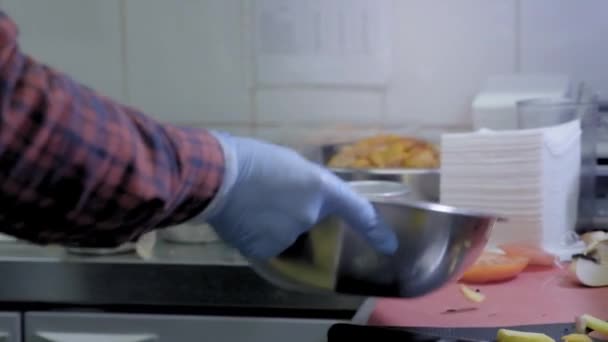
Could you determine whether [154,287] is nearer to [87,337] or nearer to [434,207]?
[87,337]

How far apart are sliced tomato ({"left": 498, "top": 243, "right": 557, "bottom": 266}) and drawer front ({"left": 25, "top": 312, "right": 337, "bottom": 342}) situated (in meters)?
0.27

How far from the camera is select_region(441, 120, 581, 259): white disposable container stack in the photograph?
999mm

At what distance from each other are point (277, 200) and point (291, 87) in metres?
0.75

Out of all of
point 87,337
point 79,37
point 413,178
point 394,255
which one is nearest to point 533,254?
point 413,178

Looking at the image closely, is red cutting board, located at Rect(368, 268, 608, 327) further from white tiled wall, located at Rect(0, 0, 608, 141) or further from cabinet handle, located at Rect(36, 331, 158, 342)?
white tiled wall, located at Rect(0, 0, 608, 141)

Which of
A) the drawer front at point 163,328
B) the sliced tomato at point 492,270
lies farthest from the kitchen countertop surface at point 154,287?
the sliced tomato at point 492,270

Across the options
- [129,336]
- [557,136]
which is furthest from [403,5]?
[129,336]

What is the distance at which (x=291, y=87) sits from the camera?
1.38 m

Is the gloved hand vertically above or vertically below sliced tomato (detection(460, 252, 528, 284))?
above

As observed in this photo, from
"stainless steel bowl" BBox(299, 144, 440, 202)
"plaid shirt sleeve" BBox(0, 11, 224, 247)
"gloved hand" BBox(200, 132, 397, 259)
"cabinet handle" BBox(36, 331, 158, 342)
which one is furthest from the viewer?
"stainless steel bowl" BBox(299, 144, 440, 202)

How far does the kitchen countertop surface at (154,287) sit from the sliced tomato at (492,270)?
0.14 meters

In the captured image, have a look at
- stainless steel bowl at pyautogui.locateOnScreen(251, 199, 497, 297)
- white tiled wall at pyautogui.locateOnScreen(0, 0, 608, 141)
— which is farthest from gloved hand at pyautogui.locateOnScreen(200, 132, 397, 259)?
white tiled wall at pyautogui.locateOnScreen(0, 0, 608, 141)

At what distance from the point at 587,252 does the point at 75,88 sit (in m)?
0.62

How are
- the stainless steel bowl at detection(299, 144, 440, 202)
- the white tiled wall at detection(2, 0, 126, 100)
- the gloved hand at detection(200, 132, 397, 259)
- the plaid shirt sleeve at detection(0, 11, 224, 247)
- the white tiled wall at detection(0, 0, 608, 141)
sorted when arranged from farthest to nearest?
the white tiled wall at detection(2, 0, 126, 100)
the white tiled wall at detection(0, 0, 608, 141)
the stainless steel bowl at detection(299, 144, 440, 202)
the gloved hand at detection(200, 132, 397, 259)
the plaid shirt sleeve at detection(0, 11, 224, 247)
